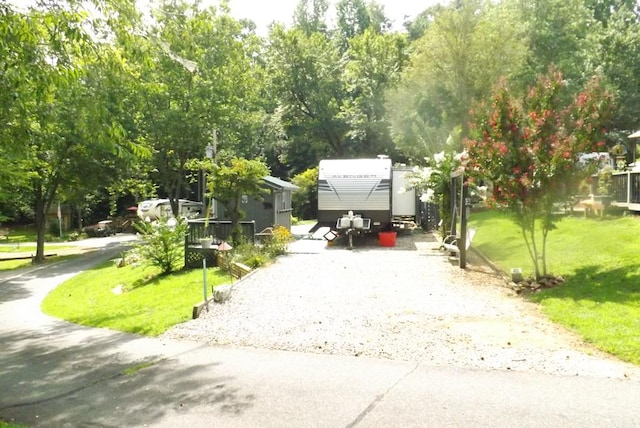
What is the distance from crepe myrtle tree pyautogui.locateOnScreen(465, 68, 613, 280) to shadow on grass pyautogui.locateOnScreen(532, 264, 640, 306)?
796mm

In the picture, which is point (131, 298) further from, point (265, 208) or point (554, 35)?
point (554, 35)

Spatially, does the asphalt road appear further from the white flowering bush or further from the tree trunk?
the tree trunk

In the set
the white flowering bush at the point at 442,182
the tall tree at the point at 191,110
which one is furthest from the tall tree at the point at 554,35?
the white flowering bush at the point at 442,182

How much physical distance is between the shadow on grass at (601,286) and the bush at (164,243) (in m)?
10.9

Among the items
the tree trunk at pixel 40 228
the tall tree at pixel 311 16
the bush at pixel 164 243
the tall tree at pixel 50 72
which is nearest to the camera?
the tall tree at pixel 50 72

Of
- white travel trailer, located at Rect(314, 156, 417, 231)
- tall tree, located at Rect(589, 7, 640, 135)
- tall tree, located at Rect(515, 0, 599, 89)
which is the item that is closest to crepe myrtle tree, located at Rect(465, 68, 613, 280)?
white travel trailer, located at Rect(314, 156, 417, 231)

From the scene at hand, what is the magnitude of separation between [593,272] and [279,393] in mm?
7841

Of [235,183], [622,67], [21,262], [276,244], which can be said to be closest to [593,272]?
[276,244]

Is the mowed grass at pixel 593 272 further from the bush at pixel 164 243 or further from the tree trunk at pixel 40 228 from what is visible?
the tree trunk at pixel 40 228

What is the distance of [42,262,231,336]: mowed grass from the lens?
10.6 m

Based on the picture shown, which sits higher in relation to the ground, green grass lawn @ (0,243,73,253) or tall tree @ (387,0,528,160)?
tall tree @ (387,0,528,160)

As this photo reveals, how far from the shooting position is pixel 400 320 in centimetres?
892

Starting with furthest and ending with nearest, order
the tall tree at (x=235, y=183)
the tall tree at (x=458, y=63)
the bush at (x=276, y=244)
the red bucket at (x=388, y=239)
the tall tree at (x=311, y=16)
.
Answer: the tall tree at (x=311, y=16) < the tall tree at (x=458, y=63) < the red bucket at (x=388, y=239) < the tall tree at (x=235, y=183) < the bush at (x=276, y=244)

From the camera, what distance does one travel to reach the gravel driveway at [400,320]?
688 cm
